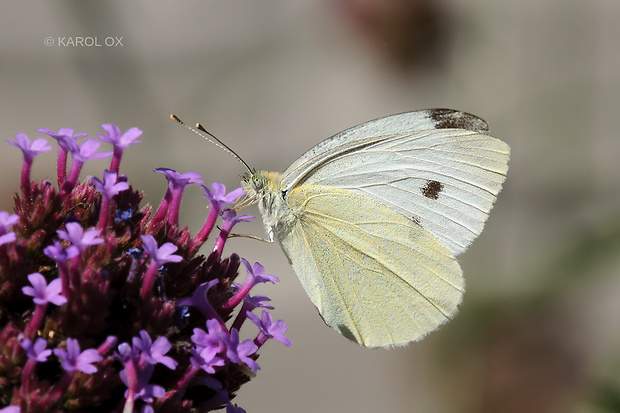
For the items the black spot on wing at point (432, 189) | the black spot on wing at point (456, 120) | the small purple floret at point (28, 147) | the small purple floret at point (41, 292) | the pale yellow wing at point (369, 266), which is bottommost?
the pale yellow wing at point (369, 266)

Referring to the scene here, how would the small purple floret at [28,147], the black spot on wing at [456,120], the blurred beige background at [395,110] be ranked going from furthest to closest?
the blurred beige background at [395,110] < the black spot on wing at [456,120] < the small purple floret at [28,147]

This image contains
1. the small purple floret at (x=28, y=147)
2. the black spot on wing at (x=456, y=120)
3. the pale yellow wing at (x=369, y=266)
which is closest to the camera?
the small purple floret at (x=28, y=147)

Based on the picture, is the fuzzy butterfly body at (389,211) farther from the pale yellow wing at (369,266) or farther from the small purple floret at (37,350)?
the small purple floret at (37,350)

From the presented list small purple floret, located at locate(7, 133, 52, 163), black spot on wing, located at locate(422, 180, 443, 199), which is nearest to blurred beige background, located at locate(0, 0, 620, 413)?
black spot on wing, located at locate(422, 180, 443, 199)

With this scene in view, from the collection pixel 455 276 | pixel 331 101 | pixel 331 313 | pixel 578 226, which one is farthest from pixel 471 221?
pixel 331 101

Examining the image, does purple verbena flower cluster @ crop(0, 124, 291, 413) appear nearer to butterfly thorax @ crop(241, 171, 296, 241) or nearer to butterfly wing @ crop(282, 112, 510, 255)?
butterfly thorax @ crop(241, 171, 296, 241)

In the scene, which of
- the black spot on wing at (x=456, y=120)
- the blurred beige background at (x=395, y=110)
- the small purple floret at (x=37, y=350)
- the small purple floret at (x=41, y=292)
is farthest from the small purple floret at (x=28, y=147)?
the blurred beige background at (x=395, y=110)

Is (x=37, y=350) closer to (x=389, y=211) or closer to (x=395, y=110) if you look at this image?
(x=389, y=211)

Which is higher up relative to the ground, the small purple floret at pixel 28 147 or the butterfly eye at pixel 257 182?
the small purple floret at pixel 28 147
